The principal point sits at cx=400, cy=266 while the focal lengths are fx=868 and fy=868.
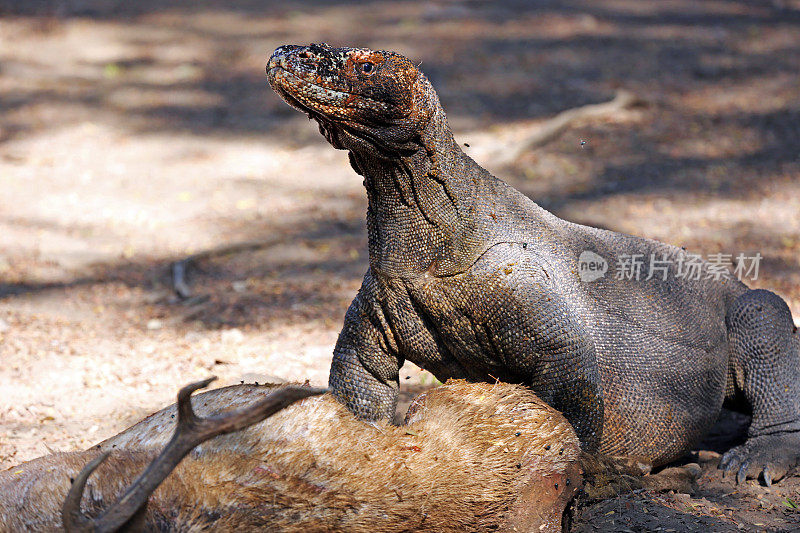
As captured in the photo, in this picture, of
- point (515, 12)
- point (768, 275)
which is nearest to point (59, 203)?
point (768, 275)

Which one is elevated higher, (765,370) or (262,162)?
(765,370)

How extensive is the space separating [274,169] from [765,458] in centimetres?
701

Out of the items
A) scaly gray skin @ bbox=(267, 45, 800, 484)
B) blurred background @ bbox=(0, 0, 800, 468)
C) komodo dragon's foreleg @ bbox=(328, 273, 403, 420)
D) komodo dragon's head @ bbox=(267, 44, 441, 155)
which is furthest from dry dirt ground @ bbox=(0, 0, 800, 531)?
komodo dragon's head @ bbox=(267, 44, 441, 155)

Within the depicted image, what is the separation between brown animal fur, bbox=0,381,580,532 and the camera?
2.80 metres

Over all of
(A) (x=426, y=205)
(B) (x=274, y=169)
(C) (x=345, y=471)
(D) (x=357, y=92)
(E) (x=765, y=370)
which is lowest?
(B) (x=274, y=169)

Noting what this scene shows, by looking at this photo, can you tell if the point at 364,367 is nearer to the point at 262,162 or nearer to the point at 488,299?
the point at 488,299

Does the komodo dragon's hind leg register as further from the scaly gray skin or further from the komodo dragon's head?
the komodo dragon's head

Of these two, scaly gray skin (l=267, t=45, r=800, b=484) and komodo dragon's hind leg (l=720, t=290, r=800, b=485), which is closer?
scaly gray skin (l=267, t=45, r=800, b=484)

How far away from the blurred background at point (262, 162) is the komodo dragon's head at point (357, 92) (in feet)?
6.78

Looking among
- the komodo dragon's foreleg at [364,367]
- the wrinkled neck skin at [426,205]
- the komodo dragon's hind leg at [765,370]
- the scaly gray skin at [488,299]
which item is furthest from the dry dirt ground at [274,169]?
the wrinkled neck skin at [426,205]

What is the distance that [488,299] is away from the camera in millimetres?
3881

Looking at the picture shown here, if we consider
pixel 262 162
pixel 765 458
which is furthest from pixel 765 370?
pixel 262 162

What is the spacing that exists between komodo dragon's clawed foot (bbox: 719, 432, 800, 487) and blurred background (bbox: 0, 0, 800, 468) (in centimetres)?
215

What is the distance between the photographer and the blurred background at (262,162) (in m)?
6.32
